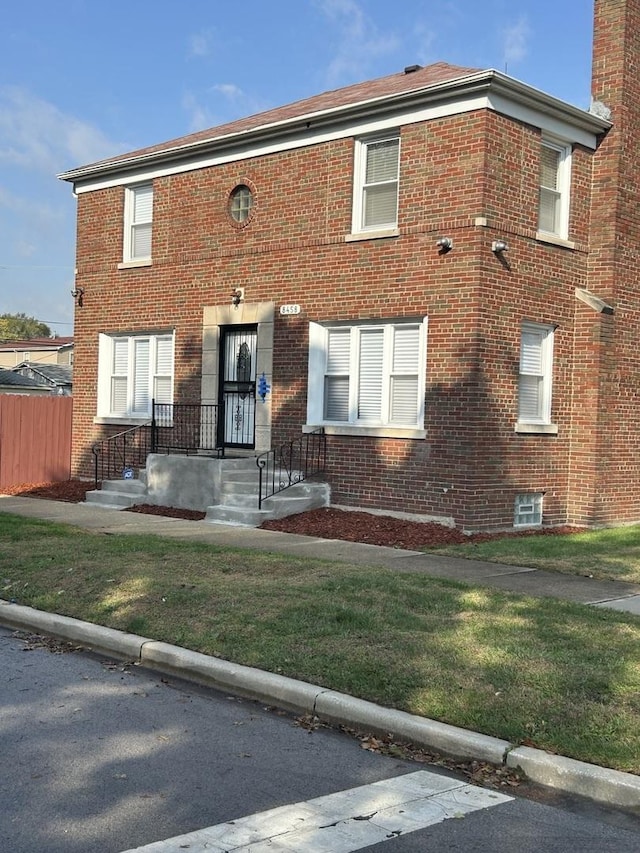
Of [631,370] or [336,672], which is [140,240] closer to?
[631,370]

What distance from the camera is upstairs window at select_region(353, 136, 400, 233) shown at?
47.7 ft

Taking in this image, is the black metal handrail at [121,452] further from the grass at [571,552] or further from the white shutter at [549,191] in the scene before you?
the white shutter at [549,191]

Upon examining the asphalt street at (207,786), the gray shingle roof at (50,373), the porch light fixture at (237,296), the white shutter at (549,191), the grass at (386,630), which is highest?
the white shutter at (549,191)

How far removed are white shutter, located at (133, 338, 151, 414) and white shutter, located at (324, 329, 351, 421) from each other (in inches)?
170

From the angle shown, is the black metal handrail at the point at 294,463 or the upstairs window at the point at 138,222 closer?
the black metal handrail at the point at 294,463

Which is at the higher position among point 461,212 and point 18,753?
point 461,212

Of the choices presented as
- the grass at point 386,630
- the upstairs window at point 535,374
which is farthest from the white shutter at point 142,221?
the grass at point 386,630

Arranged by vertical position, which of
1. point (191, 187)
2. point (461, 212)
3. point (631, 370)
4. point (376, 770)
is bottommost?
point (376, 770)

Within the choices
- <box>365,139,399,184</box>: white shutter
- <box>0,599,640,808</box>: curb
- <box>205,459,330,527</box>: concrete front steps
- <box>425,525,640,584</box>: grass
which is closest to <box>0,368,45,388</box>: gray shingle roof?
<box>205,459,330,527</box>: concrete front steps

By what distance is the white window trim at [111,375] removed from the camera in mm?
17906

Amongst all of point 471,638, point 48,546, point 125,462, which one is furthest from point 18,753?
point 125,462

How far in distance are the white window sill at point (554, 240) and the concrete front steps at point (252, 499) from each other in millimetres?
4986

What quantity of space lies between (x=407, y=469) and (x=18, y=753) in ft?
31.0

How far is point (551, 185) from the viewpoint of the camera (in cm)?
1460
